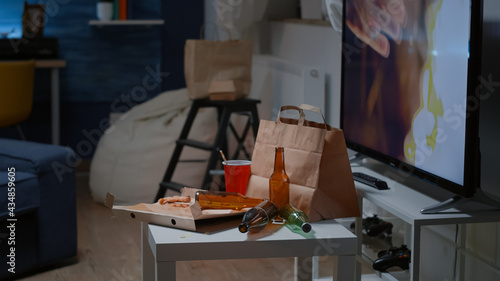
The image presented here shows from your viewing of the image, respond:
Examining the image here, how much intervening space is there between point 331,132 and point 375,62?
0.48m

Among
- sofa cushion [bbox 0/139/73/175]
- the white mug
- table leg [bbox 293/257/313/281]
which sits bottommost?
table leg [bbox 293/257/313/281]

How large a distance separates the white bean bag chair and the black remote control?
1.98 metres

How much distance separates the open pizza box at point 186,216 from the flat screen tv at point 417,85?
539 millimetres

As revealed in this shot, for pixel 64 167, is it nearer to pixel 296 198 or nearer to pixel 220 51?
pixel 220 51

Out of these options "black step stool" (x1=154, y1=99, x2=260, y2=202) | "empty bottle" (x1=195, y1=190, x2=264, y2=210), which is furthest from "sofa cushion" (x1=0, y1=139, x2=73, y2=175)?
"empty bottle" (x1=195, y1=190, x2=264, y2=210)

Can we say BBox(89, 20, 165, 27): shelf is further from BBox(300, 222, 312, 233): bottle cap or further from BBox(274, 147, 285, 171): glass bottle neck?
BBox(300, 222, 312, 233): bottle cap

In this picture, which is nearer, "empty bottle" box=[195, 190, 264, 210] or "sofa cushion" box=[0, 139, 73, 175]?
"empty bottle" box=[195, 190, 264, 210]

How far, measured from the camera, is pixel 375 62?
224 centimetres

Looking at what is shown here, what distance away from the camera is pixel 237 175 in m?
1.95

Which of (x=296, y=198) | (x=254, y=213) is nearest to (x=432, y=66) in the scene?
(x=296, y=198)

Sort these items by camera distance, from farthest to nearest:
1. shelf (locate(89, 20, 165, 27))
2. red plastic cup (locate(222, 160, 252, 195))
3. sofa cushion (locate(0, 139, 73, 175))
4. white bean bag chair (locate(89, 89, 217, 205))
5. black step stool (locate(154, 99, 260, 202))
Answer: shelf (locate(89, 20, 165, 27)), white bean bag chair (locate(89, 89, 217, 205)), black step stool (locate(154, 99, 260, 202)), sofa cushion (locate(0, 139, 73, 175)), red plastic cup (locate(222, 160, 252, 195))

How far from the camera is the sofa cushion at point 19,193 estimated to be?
8.95 ft

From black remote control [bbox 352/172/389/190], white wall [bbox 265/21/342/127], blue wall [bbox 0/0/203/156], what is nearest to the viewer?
black remote control [bbox 352/172/389/190]

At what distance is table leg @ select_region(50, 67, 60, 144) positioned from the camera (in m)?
4.66
